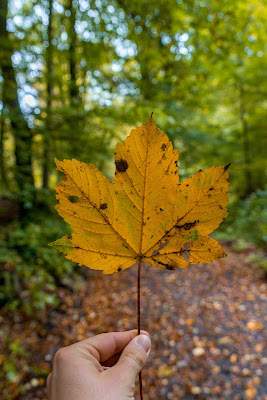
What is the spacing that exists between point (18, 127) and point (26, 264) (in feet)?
7.45

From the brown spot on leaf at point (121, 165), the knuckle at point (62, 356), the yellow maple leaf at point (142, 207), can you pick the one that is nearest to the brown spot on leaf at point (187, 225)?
the yellow maple leaf at point (142, 207)

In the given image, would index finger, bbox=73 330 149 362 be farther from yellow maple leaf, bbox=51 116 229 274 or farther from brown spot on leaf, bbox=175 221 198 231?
brown spot on leaf, bbox=175 221 198 231

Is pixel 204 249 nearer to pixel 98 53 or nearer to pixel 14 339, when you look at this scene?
pixel 14 339

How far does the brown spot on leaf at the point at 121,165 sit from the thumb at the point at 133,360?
74 cm

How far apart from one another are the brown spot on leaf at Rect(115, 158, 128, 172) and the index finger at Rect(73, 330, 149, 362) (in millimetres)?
800

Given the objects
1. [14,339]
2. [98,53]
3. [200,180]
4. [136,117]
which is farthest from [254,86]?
[14,339]

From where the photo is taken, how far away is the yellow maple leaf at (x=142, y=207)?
0.67 m

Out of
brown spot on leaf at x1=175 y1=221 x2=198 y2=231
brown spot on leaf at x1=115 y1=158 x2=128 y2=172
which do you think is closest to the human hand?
brown spot on leaf at x1=175 y1=221 x2=198 y2=231

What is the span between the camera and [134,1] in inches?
141

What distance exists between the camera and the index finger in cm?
105

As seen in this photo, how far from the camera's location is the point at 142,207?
0.73 meters

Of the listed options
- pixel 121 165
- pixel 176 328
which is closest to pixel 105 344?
pixel 121 165

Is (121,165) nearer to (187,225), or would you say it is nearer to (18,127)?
(187,225)

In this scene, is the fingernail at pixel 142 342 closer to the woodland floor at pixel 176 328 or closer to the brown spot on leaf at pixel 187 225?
the brown spot on leaf at pixel 187 225
